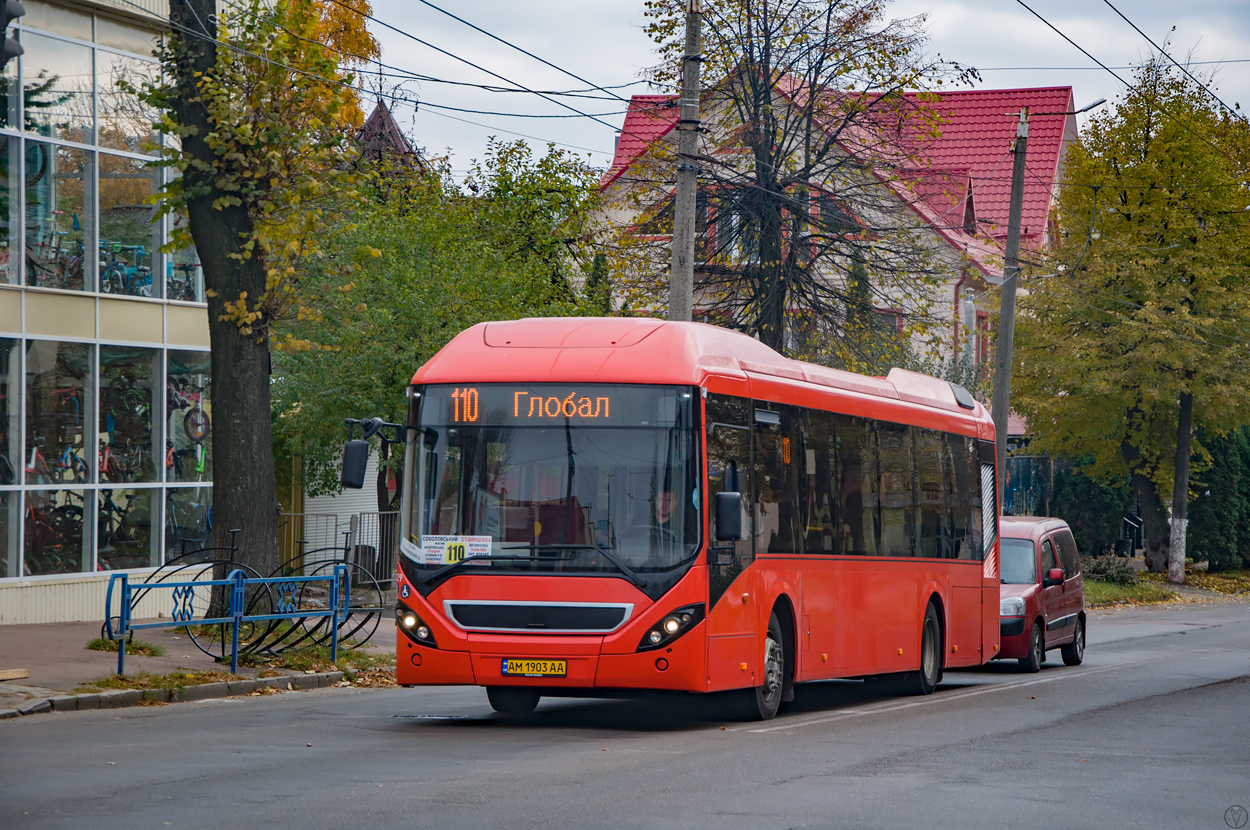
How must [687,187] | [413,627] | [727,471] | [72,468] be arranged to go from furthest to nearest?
[72,468]
[687,187]
[727,471]
[413,627]

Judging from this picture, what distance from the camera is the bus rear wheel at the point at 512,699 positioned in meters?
13.2

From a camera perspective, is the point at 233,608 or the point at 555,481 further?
the point at 233,608

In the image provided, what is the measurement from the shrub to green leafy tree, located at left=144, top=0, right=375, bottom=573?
25.8 meters

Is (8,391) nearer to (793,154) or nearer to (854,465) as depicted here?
(854,465)

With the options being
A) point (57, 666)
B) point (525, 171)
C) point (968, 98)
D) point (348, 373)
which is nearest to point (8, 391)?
point (57, 666)

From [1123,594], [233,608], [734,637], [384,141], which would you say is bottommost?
[1123,594]

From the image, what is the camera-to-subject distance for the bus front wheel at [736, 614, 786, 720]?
42.2 ft

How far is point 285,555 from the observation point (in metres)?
29.9

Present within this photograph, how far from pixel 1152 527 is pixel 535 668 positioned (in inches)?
1359

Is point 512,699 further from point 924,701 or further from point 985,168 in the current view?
point 985,168

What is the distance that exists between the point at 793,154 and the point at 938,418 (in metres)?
12.5

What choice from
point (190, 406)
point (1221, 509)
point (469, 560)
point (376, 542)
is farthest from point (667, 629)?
point (1221, 509)

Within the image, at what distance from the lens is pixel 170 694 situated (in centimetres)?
1437

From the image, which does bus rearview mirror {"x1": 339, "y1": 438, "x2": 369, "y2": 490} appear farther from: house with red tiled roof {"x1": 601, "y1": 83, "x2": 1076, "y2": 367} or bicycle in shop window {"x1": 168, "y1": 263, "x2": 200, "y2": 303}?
house with red tiled roof {"x1": 601, "y1": 83, "x2": 1076, "y2": 367}
